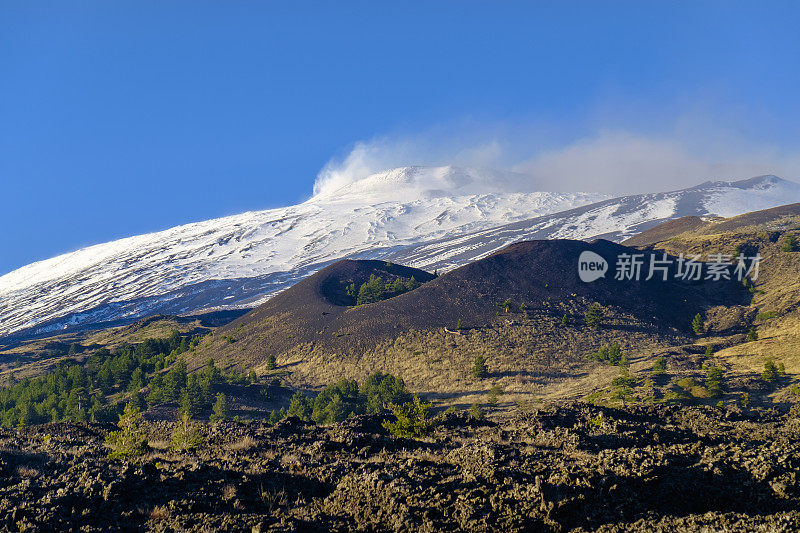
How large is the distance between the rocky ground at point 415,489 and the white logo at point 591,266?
56.9 meters

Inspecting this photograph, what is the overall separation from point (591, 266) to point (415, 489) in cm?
6939

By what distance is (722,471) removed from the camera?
11.9m

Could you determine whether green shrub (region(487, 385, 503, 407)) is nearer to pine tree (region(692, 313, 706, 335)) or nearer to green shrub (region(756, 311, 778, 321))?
pine tree (region(692, 313, 706, 335))

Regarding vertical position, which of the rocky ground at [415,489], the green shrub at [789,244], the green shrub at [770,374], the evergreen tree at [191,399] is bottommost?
the green shrub at [770,374]

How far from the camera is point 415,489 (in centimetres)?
1137

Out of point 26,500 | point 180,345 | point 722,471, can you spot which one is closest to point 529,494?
point 722,471

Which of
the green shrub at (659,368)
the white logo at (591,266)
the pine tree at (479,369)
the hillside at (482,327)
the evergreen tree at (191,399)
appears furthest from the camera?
the white logo at (591,266)

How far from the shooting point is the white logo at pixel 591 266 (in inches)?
2827

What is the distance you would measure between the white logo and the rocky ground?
2240 inches

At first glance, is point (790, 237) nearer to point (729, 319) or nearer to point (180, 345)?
point (729, 319)

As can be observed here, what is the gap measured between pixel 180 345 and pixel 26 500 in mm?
63802

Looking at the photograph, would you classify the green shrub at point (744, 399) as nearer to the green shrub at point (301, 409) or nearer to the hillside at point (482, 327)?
the hillside at point (482, 327)

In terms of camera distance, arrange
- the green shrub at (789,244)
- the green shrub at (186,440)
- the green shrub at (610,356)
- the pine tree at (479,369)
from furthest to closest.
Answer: the green shrub at (789,244) → the pine tree at (479,369) → the green shrub at (610,356) → the green shrub at (186,440)

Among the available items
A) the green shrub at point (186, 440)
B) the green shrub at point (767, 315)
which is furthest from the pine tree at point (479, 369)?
the green shrub at point (767, 315)
